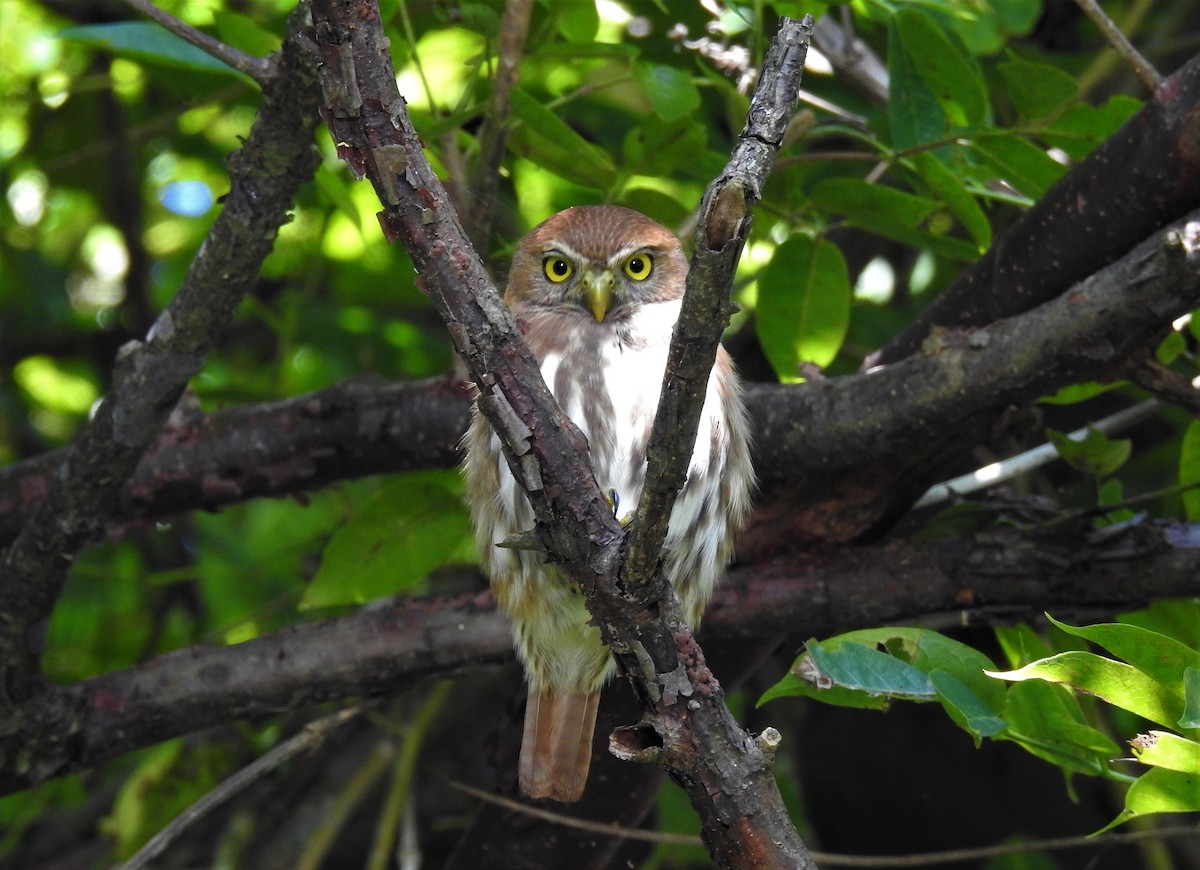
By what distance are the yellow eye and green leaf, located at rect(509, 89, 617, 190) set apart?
9.1 inches

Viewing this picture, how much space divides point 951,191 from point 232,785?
2.13 metres

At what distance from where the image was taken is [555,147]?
3.09m

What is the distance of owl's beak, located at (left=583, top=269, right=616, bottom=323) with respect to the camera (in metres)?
3.24

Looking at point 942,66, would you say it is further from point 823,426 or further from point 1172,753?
point 1172,753

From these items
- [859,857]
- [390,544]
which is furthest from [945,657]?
[390,544]

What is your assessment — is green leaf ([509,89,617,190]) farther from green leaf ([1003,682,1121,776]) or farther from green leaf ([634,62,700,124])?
green leaf ([1003,682,1121,776])

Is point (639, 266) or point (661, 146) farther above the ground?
point (661, 146)

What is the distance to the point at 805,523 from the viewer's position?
327 cm

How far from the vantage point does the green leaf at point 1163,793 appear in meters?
1.96

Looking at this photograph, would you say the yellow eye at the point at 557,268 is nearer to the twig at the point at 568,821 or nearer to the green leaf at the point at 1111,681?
the twig at the point at 568,821

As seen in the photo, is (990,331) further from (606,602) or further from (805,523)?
(606,602)

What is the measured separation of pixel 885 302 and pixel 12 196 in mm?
3626

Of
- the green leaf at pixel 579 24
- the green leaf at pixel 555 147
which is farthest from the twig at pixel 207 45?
the green leaf at pixel 579 24

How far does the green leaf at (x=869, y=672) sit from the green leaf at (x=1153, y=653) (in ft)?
0.89
